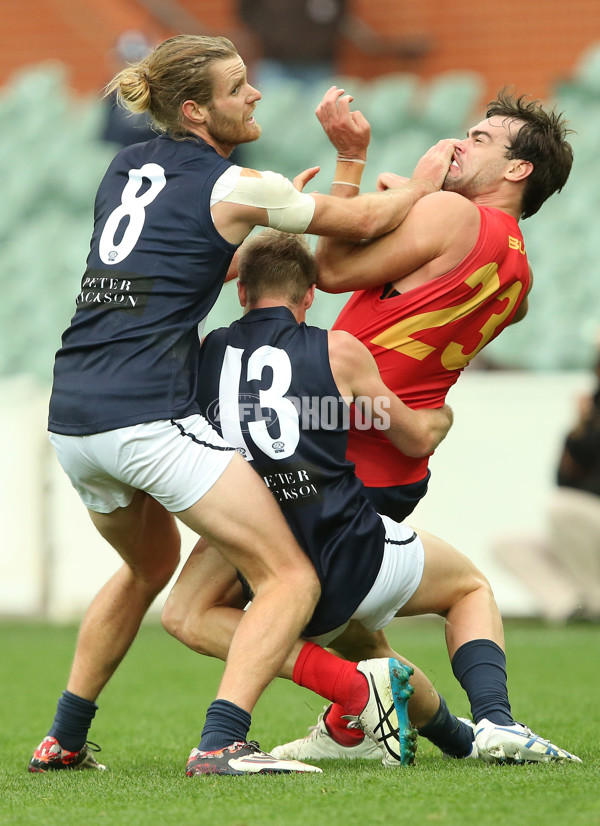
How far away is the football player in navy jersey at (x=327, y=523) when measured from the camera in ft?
10.6

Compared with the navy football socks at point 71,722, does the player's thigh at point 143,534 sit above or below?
above

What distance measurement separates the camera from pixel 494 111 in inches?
147

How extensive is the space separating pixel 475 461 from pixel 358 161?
5109mm

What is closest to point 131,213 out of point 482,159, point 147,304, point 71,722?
point 147,304

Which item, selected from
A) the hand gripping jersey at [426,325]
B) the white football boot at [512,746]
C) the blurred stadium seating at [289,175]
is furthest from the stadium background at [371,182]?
the white football boot at [512,746]

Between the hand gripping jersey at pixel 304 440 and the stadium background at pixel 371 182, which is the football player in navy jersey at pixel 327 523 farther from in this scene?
the stadium background at pixel 371 182

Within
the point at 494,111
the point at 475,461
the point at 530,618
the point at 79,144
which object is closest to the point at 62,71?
the point at 79,144

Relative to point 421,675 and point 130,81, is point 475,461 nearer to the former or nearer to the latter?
point 421,675

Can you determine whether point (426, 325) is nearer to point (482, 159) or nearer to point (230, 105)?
point (482, 159)

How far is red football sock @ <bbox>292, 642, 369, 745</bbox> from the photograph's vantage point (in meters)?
3.23

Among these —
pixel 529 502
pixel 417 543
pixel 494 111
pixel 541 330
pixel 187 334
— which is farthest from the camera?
pixel 541 330

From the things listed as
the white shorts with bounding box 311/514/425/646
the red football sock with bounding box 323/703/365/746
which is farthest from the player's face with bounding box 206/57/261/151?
the red football sock with bounding box 323/703/365/746

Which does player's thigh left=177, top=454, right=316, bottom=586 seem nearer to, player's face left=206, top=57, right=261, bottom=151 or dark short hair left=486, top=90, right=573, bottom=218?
player's face left=206, top=57, right=261, bottom=151

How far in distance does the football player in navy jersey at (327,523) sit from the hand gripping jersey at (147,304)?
0.18 meters
